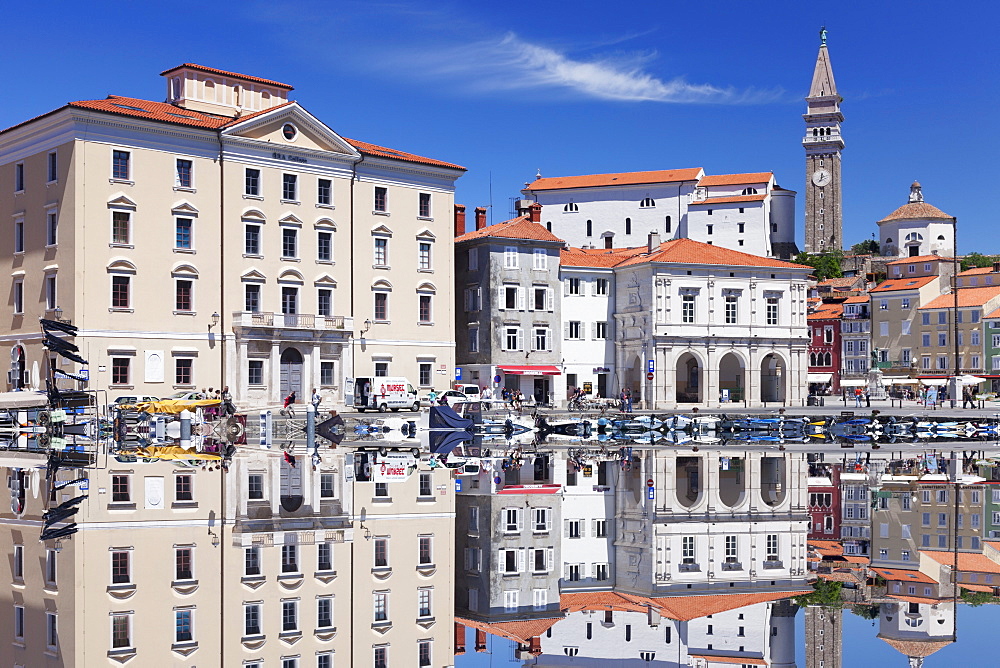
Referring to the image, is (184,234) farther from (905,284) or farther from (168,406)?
(905,284)

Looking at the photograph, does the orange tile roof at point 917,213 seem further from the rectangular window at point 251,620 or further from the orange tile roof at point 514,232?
the rectangular window at point 251,620

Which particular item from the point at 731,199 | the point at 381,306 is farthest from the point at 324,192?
the point at 731,199

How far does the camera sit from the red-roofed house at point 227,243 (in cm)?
5331

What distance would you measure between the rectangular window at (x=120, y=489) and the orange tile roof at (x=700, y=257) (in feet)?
165

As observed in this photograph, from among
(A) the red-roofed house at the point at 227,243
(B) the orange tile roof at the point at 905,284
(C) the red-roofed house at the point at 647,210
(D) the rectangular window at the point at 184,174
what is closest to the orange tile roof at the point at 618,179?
(C) the red-roofed house at the point at 647,210

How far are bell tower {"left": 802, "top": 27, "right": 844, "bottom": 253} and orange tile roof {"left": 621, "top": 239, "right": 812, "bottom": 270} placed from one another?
88.3 m

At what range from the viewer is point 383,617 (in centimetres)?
1267

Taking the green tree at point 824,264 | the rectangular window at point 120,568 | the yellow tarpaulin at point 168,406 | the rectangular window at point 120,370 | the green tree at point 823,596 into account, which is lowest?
the green tree at point 823,596

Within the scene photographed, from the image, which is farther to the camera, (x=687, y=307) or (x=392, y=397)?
(x=687, y=307)

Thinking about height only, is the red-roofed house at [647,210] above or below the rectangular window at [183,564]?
above

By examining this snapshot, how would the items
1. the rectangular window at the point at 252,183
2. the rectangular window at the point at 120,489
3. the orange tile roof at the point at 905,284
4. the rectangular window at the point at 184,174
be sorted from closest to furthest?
the rectangular window at the point at 120,489
the rectangular window at the point at 184,174
the rectangular window at the point at 252,183
the orange tile roof at the point at 905,284

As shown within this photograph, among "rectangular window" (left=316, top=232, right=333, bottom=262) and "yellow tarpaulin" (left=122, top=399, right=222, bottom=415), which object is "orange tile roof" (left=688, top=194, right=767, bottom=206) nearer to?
"rectangular window" (left=316, top=232, right=333, bottom=262)

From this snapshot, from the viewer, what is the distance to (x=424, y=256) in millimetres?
64875

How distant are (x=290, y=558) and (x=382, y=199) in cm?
4898
